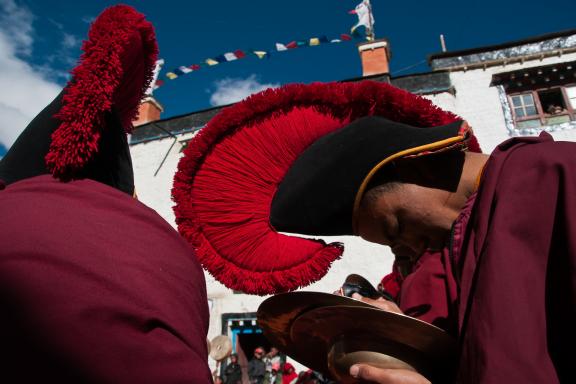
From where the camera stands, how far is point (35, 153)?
1.23 m

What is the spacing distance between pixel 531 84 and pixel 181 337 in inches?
422

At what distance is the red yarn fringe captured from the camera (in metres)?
1.13

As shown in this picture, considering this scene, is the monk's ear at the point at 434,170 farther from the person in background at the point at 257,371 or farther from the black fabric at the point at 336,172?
the person in background at the point at 257,371

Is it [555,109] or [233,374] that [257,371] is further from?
[555,109]

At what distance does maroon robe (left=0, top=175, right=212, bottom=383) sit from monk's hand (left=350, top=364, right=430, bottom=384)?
0.43 meters

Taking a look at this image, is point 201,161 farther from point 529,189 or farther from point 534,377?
point 534,377

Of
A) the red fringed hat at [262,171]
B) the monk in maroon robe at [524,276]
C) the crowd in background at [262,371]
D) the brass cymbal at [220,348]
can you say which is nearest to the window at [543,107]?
the crowd in background at [262,371]

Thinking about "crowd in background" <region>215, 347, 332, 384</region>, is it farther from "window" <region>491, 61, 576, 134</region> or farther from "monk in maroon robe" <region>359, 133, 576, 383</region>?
"monk in maroon robe" <region>359, 133, 576, 383</region>

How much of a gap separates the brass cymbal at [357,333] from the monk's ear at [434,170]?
0.43 m

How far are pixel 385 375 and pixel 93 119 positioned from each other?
1.02m

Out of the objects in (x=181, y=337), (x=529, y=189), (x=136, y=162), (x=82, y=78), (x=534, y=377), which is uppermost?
(x=136, y=162)

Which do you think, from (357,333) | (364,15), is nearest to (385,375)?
(357,333)

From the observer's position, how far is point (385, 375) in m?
1.10

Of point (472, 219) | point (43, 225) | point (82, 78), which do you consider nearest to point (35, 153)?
point (82, 78)
